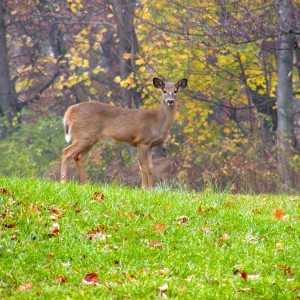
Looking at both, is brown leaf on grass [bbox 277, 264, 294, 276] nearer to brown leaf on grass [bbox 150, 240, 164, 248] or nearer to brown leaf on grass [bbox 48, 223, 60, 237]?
brown leaf on grass [bbox 150, 240, 164, 248]

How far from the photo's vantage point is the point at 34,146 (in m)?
22.4

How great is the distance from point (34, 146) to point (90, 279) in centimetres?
1639

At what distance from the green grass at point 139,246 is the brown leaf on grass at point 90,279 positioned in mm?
35

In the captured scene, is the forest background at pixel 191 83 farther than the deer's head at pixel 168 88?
Yes

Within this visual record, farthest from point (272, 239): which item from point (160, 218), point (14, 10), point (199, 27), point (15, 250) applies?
point (14, 10)

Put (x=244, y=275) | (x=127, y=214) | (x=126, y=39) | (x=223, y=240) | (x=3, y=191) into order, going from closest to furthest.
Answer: (x=244, y=275)
(x=223, y=240)
(x=127, y=214)
(x=3, y=191)
(x=126, y=39)

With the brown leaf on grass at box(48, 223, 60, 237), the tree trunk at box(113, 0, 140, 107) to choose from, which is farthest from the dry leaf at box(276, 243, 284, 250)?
the tree trunk at box(113, 0, 140, 107)

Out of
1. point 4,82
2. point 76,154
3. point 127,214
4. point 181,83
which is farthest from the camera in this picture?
point 4,82

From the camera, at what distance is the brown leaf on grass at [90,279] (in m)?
6.20

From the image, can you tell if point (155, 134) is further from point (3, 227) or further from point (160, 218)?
point (3, 227)

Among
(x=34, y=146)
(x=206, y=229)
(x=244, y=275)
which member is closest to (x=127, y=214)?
(x=206, y=229)

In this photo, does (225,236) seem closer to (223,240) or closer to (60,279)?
(223,240)

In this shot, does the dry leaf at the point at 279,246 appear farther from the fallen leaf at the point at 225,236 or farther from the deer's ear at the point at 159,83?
the deer's ear at the point at 159,83

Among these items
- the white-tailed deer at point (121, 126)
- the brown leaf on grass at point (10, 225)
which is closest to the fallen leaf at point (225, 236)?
the brown leaf on grass at point (10, 225)
